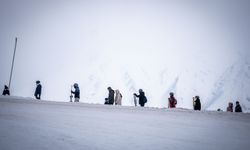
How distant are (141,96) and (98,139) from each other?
501 inches

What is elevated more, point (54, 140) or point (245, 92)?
point (245, 92)

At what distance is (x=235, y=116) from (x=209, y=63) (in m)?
110

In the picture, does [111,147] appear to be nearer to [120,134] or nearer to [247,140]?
[120,134]

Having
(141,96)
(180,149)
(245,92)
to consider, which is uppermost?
(245,92)

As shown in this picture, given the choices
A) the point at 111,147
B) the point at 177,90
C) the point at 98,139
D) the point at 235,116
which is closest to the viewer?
the point at 111,147

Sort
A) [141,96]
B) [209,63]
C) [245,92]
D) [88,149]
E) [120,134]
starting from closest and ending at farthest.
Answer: [88,149] < [120,134] < [141,96] < [245,92] < [209,63]

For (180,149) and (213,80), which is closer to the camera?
(180,149)

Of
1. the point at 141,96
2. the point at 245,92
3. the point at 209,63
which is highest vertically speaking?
the point at 209,63

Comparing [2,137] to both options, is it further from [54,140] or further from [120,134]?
[120,134]

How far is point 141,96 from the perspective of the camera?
1755 cm

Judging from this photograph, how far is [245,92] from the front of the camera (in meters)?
97.1

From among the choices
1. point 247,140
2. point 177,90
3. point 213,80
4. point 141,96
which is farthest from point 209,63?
point 247,140

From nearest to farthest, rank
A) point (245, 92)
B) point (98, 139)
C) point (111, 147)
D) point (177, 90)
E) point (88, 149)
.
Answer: point (88, 149)
point (111, 147)
point (98, 139)
point (245, 92)
point (177, 90)

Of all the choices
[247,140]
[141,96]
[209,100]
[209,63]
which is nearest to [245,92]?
[209,100]
